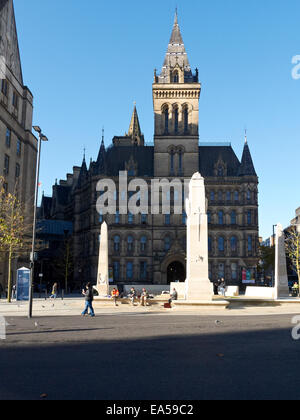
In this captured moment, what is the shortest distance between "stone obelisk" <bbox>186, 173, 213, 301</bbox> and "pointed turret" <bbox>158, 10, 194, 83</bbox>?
5151cm

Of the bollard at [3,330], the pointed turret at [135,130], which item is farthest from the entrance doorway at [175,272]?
the bollard at [3,330]

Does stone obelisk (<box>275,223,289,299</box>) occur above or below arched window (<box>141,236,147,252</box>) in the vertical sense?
below

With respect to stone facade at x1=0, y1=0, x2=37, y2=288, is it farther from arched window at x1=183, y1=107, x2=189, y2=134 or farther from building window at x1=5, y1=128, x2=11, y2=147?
arched window at x1=183, y1=107, x2=189, y2=134

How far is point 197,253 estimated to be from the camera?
81.3 feet

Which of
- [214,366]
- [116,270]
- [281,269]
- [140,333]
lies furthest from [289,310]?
[116,270]

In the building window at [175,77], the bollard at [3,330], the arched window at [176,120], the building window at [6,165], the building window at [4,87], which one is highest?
the building window at [175,77]

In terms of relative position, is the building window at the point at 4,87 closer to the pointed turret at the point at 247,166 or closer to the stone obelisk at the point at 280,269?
the stone obelisk at the point at 280,269

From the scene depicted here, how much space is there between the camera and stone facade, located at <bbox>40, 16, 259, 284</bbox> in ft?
223

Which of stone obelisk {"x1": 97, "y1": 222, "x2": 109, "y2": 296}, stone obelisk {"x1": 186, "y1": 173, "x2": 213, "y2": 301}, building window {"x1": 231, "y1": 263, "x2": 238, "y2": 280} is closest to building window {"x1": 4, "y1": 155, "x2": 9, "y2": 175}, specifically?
stone obelisk {"x1": 97, "y1": 222, "x2": 109, "y2": 296}

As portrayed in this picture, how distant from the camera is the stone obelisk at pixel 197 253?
24453 millimetres

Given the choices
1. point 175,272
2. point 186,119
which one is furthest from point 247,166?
point 175,272

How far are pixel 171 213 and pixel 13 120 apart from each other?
3045 centimetres

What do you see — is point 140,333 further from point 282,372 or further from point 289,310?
point 289,310

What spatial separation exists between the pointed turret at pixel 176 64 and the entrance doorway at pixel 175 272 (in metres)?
31.6
